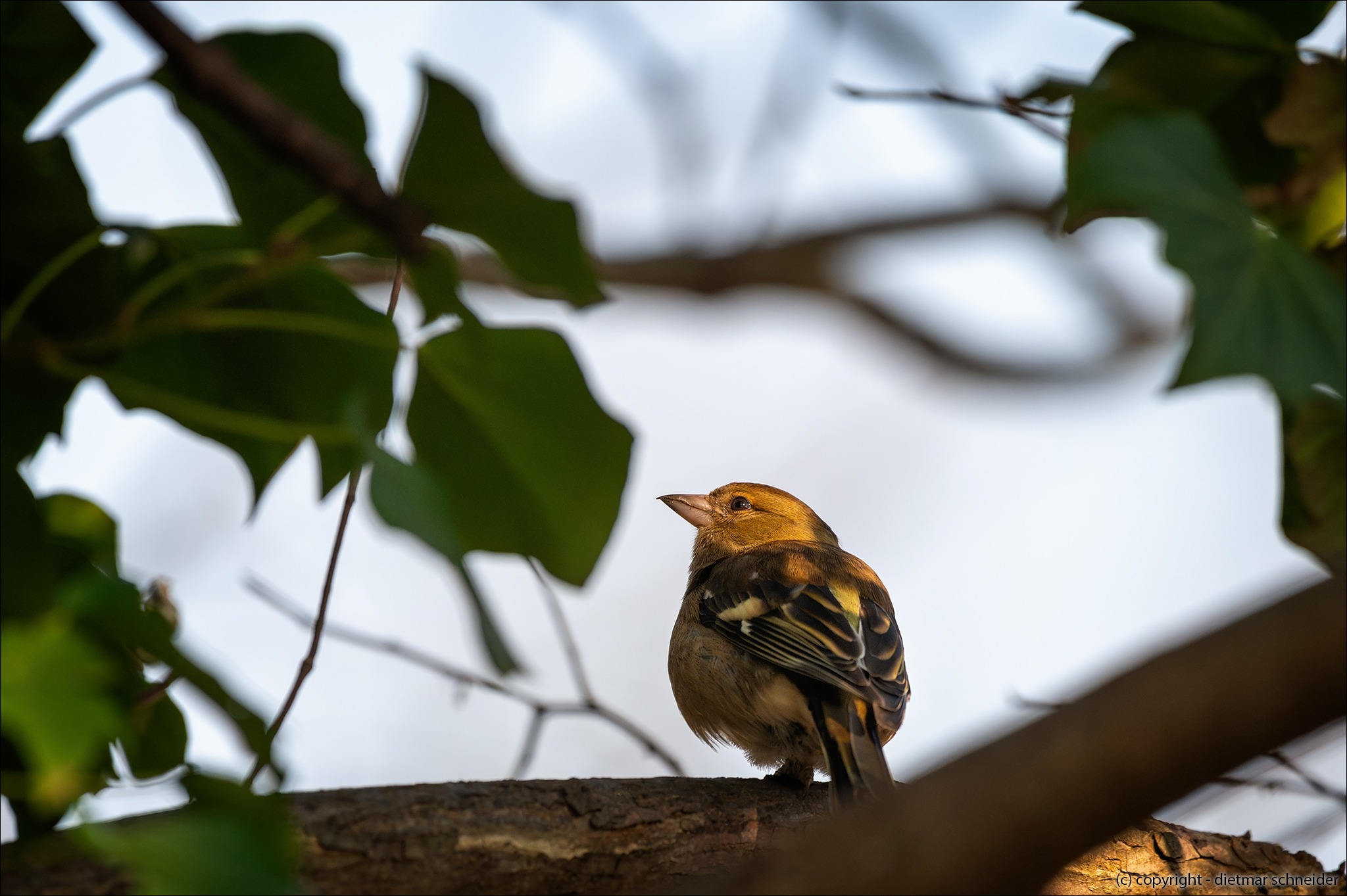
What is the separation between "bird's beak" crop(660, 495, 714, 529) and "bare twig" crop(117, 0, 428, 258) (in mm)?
4269

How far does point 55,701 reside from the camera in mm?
1431

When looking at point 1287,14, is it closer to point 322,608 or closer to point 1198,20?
point 1198,20

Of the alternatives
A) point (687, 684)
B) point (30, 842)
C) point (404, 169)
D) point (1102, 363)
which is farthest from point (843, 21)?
point (30, 842)

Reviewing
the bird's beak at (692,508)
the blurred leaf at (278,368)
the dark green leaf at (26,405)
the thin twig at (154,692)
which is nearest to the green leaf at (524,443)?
the blurred leaf at (278,368)

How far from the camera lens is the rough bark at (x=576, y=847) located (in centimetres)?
248

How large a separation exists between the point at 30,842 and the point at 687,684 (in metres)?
2.73

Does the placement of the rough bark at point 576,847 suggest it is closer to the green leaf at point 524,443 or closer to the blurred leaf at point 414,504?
the green leaf at point 524,443

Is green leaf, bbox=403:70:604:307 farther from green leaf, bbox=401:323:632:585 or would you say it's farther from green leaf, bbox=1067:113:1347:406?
green leaf, bbox=1067:113:1347:406

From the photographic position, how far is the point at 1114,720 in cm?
124

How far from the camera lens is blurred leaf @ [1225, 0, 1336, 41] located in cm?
269

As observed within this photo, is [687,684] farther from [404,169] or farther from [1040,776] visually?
[1040,776]

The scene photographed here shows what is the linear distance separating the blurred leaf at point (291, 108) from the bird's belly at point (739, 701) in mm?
2274

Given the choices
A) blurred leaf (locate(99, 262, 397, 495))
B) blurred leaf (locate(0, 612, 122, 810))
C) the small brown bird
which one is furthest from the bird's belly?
blurred leaf (locate(0, 612, 122, 810))

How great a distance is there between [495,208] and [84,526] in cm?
124
